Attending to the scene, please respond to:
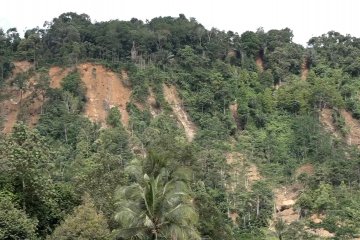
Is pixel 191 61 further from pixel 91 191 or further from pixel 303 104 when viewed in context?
pixel 91 191

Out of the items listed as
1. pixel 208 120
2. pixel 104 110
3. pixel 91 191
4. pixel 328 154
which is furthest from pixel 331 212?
pixel 104 110

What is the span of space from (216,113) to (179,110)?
4.57m

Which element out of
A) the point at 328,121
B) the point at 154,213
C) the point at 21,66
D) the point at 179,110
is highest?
the point at 21,66

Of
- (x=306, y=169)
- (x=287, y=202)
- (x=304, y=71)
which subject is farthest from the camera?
(x=304, y=71)

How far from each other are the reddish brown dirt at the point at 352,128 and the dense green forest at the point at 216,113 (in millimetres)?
141

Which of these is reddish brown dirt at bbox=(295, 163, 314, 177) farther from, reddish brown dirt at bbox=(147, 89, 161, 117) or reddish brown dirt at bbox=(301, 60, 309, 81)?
reddish brown dirt at bbox=(301, 60, 309, 81)

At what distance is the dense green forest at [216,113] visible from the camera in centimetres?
4709

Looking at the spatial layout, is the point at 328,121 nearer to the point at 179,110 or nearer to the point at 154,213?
the point at 179,110

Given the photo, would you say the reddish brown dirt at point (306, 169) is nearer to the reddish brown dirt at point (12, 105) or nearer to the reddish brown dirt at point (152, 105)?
the reddish brown dirt at point (152, 105)

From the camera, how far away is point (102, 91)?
63.5 metres

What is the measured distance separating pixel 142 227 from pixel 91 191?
41.8ft

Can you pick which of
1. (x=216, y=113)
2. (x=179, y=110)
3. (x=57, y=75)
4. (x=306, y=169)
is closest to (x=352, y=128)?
(x=306, y=169)

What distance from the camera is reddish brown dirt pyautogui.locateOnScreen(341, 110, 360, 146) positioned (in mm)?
66250

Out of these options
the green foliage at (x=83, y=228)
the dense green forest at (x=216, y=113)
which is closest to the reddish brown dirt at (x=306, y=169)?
the dense green forest at (x=216, y=113)
